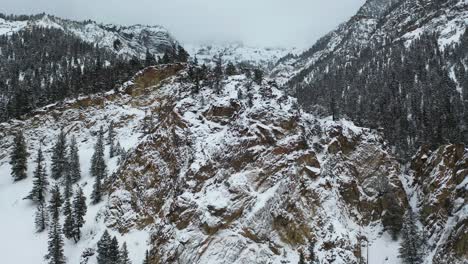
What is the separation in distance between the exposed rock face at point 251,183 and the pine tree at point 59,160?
14485 millimetres

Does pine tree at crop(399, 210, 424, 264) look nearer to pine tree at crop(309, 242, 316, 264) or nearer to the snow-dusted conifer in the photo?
pine tree at crop(309, 242, 316, 264)

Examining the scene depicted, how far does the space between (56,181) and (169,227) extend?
97.7 feet

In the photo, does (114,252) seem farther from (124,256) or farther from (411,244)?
(411,244)

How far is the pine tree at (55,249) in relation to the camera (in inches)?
2657

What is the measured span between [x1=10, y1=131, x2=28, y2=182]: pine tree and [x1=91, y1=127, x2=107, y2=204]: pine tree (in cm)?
1313

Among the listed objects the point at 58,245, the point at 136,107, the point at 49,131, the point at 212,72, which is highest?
the point at 212,72

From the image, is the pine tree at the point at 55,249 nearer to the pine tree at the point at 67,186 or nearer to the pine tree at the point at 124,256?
the pine tree at the point at 124,256

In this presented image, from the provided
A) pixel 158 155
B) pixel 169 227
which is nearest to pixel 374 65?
pixel 158 155

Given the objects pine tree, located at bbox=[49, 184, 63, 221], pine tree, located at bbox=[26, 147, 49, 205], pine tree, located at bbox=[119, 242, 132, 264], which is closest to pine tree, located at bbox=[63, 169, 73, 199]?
pine tree, located at bbox=[49, 184, 63, 221]

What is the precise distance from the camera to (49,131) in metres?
101

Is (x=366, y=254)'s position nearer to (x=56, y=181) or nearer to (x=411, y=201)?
(x=411, y=201)

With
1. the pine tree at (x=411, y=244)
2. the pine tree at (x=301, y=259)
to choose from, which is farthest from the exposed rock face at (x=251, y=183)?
the pine tree at (x=411, y=244)

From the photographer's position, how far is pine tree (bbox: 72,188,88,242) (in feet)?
242

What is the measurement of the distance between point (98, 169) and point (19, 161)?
17.7m
